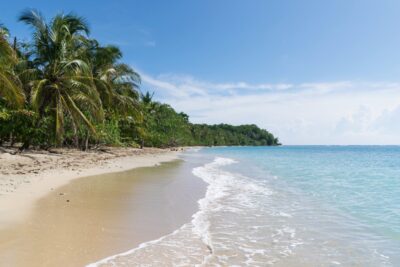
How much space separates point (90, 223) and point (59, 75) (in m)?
14.3

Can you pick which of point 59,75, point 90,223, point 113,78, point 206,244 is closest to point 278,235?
point 206,244

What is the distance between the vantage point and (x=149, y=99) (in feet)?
150

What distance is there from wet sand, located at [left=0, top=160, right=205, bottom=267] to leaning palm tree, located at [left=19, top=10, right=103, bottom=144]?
8978 mm

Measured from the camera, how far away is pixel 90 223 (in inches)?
223

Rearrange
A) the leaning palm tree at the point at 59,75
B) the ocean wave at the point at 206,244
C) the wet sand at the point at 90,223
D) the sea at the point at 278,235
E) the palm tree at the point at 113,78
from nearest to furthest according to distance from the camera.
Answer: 1. the wet sand at the point at 90,223
2. the ocean wave at the point at 206,244
3. the sea at the point at 278,235
4. the leaning palm tree at the point at 59,75
5. the palm tree at the point at 113,78

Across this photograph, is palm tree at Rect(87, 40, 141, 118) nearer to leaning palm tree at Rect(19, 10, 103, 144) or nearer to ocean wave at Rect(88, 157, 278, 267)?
leaning palm tree at Rect(19, 10, 103, 144)

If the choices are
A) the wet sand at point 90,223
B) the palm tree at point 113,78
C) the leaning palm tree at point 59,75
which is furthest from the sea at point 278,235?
the palm tree at point 113,78

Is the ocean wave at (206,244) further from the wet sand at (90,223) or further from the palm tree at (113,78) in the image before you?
the palm tree at (113,78)

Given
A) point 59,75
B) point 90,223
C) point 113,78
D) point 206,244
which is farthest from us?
point 113,78

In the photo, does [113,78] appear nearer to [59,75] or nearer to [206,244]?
[59,75]

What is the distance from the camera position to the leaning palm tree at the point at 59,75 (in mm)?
17625

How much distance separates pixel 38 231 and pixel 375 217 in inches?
255

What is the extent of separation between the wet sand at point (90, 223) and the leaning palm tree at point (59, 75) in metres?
8.98

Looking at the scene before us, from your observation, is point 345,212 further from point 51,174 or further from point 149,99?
point 149,99
